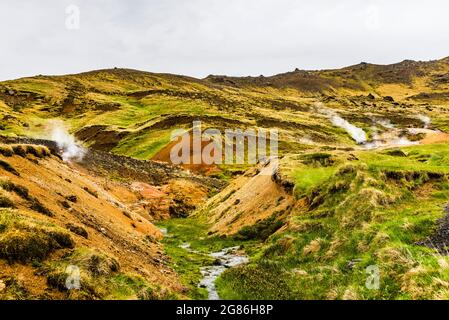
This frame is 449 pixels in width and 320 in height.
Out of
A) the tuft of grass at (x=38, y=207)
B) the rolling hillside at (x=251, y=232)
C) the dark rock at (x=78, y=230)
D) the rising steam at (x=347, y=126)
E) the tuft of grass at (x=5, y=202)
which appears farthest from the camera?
the rising steam at (x=347, y=126)

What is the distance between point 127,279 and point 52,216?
24.3 feet

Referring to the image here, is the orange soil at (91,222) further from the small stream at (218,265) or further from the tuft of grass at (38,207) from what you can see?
the small stream at (218,265)

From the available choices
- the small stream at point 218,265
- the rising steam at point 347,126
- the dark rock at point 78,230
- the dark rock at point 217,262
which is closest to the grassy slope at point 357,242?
the small stream at point 218,265

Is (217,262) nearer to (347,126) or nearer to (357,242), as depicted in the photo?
(357,242)

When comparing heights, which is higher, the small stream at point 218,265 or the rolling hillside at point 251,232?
the rolling hillside at point 251,232

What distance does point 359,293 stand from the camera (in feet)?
56.3

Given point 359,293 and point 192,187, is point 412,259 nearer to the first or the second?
point 359,293

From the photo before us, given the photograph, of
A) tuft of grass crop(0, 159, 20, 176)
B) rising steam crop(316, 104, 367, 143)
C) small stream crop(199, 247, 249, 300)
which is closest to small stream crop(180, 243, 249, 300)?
small stream crop(199, 247, 249, 300)

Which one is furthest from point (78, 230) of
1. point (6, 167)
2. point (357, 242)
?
point (357, 242)

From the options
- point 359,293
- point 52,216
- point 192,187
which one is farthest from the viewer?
point 192,187

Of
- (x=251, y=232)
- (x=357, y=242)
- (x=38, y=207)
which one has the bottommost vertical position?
(x=251, y=232)

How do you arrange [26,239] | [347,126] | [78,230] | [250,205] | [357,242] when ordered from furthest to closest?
[347,126] → [250,205] → [78,230] → [357,242] → [26,239]

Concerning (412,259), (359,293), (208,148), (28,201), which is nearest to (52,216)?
(28,201)

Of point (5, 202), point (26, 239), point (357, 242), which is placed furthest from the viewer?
point (5, 202)
